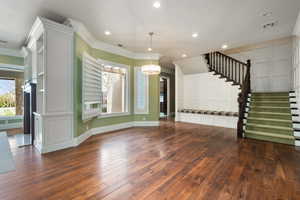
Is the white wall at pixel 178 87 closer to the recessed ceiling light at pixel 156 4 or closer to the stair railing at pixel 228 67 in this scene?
the stair railing at pixel 228 67

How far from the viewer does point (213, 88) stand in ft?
23.1

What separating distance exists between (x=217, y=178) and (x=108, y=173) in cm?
172

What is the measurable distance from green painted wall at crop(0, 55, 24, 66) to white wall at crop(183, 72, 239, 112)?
7430mm

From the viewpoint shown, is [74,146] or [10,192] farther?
[74,146]

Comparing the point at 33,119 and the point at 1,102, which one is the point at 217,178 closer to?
the point at 33,119

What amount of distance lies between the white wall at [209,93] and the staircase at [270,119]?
39.7 inches

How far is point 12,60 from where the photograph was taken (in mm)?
5590

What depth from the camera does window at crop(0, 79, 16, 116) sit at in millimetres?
5840

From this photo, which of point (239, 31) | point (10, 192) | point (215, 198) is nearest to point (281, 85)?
point (239, 31)

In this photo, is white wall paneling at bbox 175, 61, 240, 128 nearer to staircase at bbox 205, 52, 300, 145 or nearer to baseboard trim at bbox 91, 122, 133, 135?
staircase at bbox 205, 52, 300, 145

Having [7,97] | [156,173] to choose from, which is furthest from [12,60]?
[156,173]

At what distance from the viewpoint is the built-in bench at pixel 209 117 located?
19.8ft

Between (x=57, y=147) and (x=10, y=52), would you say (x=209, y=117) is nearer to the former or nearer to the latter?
(x=57, y=147)

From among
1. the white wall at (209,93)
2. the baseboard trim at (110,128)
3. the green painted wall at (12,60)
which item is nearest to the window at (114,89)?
the baseboard trim at (110,128)
